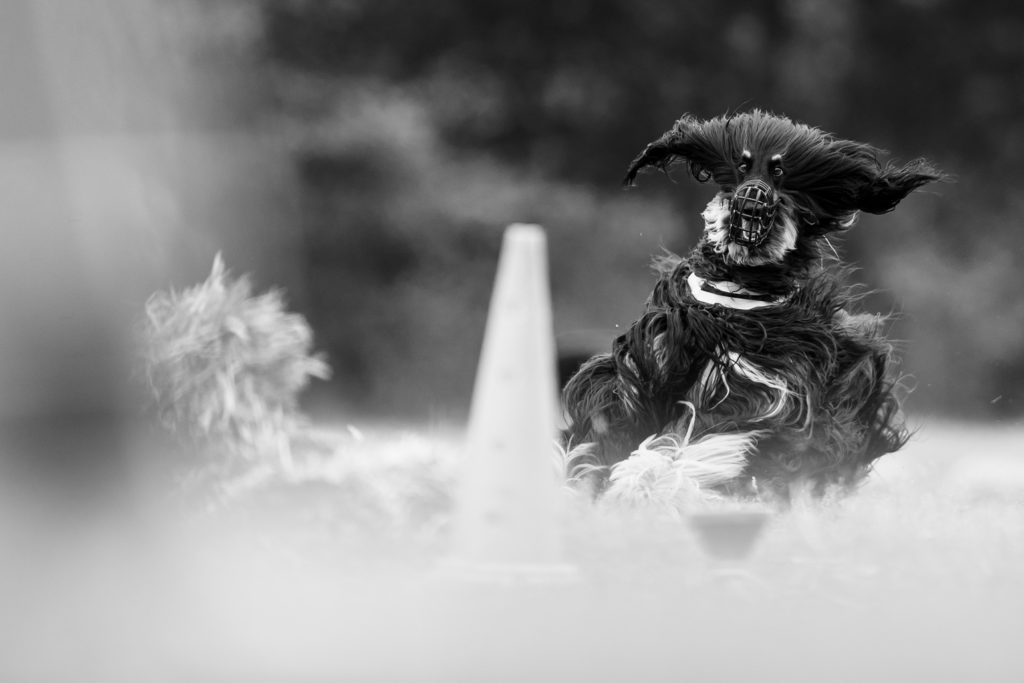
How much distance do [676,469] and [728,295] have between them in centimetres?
36

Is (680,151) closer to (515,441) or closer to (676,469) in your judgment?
(676,469)

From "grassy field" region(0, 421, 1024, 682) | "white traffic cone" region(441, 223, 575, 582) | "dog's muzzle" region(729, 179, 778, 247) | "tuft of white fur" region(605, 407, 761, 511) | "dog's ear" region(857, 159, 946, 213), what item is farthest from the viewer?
"dog's ear" region(857, 159, 946, 213)

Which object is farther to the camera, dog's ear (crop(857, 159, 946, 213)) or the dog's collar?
dog's ear (crop(857, 159, 946, 213))

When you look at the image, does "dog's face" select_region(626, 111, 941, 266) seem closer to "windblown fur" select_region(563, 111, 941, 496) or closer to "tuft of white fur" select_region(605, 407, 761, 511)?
"windblown fur" select_region(563, 111, 941, 496)

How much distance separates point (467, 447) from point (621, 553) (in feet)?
0.66

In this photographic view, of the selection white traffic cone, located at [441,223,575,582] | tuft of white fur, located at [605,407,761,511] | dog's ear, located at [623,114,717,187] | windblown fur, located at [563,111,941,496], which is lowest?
white traffic cone, located at [441,223,575,582]

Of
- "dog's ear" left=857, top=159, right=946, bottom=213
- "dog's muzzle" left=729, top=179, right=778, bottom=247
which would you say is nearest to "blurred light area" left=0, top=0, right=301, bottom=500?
"dog's muzzle" left=729, top=179, right=778, bottom=247

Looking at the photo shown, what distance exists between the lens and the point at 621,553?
5.65ft

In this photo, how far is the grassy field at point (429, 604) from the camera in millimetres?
1513

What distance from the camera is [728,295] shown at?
2.83 metres

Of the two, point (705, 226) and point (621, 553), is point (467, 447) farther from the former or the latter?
point (705, 226)

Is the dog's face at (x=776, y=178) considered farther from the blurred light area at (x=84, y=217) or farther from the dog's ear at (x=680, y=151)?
the blurred light area at (x=84, y=217)

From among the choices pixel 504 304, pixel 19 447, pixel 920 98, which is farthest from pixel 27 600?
pixel 920 98

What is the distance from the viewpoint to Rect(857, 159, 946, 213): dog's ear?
117 inches
